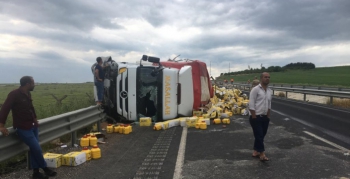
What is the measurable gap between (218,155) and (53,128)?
346 centimetres

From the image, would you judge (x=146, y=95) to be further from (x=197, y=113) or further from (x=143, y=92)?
Result: (x=197, y=113)

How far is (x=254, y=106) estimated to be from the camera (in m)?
6.29

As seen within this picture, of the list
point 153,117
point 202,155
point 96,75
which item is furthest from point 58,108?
point 202,155

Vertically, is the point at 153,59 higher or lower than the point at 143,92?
higher

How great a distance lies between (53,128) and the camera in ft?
21.0

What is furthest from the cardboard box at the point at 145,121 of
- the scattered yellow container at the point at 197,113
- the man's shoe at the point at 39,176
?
the man's shoe at the point at 39,176

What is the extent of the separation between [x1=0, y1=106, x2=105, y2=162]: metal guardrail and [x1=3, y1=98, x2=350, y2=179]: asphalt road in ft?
1.63

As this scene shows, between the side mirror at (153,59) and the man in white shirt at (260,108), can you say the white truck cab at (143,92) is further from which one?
the man in white shirt at (260,108)

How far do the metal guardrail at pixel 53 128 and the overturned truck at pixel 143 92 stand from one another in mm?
1686

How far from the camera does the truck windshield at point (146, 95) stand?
11.0 meters

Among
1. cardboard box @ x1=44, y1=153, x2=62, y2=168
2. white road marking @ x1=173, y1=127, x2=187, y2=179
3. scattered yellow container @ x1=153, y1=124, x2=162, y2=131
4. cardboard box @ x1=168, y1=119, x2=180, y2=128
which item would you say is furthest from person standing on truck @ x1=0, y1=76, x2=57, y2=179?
cardboard box @ x1=168, y1=119, x2=180, y2=128

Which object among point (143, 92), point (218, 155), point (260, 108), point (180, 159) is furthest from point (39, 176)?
point (143, 92)

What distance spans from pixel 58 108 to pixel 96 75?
2092 millimetres

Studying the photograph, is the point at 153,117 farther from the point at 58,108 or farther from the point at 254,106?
the point at 254,106
